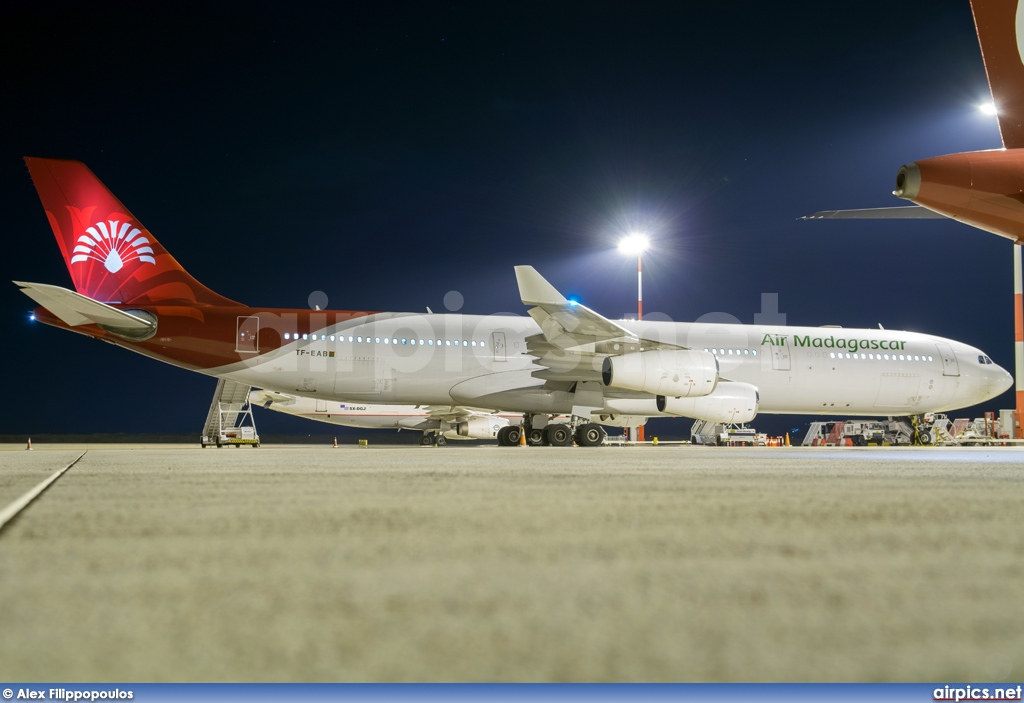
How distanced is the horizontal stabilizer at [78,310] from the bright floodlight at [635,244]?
670 inches

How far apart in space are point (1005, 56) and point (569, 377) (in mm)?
9840

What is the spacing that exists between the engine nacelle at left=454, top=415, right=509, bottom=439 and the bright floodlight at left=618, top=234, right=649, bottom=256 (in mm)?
7589

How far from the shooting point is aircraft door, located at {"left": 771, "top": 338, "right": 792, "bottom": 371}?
15898 mm

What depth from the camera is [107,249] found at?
49.2 ft

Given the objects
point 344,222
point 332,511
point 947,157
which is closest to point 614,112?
point 344,222

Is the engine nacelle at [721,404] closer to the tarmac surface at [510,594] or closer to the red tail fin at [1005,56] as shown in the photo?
the red tail fin at [1005,56]

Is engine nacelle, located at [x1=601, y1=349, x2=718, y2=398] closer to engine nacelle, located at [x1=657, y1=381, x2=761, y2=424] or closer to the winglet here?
engine nacelle, located at [x1=657, y1=381, x2=761, y2=424]

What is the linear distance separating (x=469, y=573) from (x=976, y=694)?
78 cm

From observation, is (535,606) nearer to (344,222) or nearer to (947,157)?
(947,157)

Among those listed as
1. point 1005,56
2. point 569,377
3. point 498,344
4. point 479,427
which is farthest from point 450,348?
point 479,427

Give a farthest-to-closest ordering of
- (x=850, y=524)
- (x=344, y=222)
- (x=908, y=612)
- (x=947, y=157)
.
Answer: (x=344, y=222) → (x=947, y=157) → (x=850, y=524) → (x=908, y=612)

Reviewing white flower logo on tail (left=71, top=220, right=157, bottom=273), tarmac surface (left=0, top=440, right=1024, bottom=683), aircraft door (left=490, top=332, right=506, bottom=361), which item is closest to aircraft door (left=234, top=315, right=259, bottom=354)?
white flower logo on tail (left=71, top=220, right=157, bottom=273)

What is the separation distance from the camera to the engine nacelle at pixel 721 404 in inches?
581

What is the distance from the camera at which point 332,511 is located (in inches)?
96.7
